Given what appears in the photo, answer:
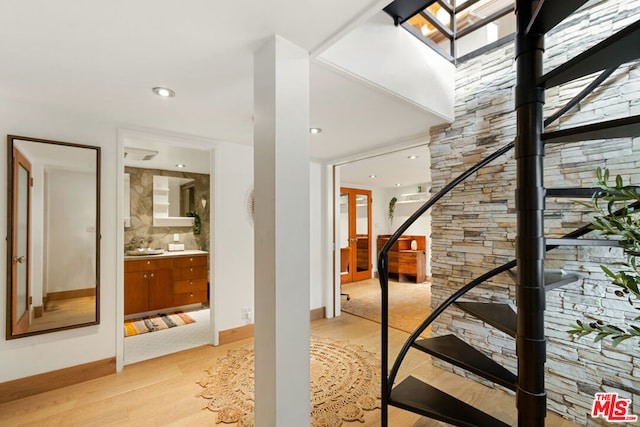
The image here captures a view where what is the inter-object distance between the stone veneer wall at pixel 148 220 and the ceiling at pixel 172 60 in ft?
7.29

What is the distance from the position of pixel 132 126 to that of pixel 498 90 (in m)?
3.14

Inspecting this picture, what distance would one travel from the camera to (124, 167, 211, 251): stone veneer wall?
4609 mm

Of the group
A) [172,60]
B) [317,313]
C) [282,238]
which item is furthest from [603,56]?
[317,313]

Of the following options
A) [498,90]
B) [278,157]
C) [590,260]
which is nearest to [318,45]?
[278,157]

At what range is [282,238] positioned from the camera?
1462 mm

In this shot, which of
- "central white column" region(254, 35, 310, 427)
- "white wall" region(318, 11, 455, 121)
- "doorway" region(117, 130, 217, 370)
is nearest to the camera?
"central white column" region(254, 35, 310, 427)

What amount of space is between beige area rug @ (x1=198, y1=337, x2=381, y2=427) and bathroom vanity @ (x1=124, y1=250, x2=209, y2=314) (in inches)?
68.4

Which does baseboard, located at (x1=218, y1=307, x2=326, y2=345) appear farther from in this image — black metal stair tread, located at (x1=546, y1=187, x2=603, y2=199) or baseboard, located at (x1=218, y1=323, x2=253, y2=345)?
black metal stair tread, located at (x1=546, y1=187, x2=603, y2=199)

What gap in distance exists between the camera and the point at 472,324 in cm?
249

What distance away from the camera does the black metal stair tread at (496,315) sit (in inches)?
58.0

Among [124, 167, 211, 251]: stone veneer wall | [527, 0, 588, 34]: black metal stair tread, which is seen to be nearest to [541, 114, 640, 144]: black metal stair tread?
[527, 0, 588, 34]: black metal stair tread

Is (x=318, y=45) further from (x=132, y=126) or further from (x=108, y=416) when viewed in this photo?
(x=108, y=416)

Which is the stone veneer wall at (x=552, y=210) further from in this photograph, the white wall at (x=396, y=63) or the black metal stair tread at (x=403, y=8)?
the black metal stair tread at (x=403, y=8)

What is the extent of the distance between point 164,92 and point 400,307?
163 inches
